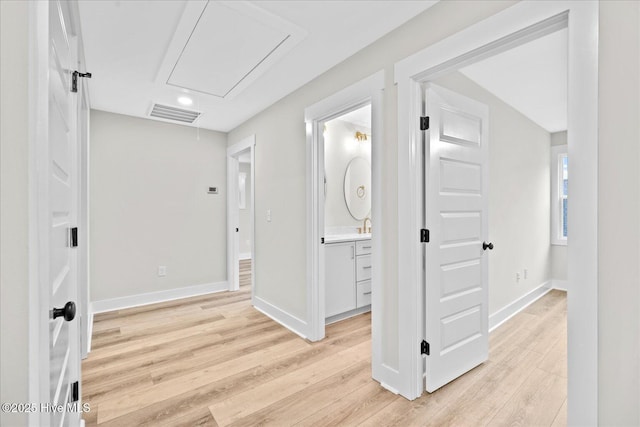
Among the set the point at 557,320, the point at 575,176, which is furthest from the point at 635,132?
the point at 557,320

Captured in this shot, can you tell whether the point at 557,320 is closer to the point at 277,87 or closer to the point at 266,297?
the point at 266,297

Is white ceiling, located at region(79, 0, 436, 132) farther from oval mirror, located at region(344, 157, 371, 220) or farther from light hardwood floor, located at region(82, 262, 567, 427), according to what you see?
light hardwood floor, located at region(82, 262, 567, 427)

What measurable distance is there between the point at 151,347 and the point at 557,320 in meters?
4.03

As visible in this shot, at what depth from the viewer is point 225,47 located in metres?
2.11

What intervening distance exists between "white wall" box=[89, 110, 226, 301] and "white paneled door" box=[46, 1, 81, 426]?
229 centimetres

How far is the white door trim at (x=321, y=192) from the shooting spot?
207 cm

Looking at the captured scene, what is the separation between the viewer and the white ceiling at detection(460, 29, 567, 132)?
7.32 feet

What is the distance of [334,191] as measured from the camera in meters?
3.94

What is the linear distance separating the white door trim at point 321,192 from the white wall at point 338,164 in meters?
1.12

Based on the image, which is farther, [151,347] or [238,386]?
[151,347]

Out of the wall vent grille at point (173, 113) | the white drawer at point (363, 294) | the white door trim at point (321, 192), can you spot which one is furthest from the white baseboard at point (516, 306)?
the wall vent grille at point (173, 113)

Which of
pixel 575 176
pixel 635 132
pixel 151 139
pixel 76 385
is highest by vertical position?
pixel 151 139

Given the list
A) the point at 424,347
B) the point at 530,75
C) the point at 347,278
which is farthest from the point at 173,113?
the point at 530,75

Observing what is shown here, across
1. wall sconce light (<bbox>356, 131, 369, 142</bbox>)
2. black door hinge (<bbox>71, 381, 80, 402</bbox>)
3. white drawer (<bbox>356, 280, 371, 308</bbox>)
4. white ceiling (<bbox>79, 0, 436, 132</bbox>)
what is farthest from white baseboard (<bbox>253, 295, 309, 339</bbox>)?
wall sconce light (<bbox>356, 131, 369, 142</bbox>)
